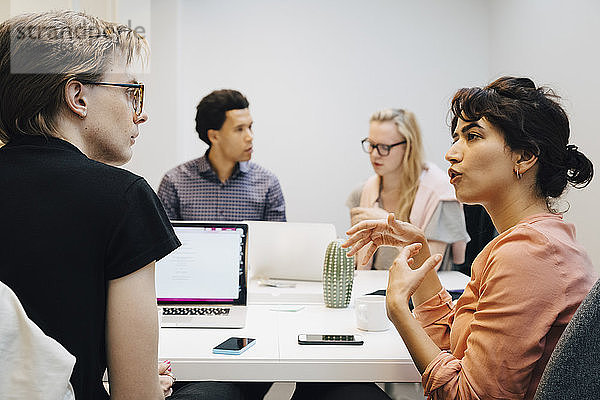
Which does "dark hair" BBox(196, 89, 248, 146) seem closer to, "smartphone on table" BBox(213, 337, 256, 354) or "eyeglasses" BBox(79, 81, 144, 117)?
"smartphone on table" BBox(213, 337, 256, 354)

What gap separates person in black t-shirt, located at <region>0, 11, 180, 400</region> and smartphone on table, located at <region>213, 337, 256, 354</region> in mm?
455

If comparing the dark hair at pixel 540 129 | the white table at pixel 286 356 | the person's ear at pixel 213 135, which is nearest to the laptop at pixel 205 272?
the white table at pixel 286 356

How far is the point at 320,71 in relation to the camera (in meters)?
4.53

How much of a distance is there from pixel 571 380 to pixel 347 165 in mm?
3482

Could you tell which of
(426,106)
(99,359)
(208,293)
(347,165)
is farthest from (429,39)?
(99,359)

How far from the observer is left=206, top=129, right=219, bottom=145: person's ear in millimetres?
3438

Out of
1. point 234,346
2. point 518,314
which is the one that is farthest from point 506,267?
point 234,346

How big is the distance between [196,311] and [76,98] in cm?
98

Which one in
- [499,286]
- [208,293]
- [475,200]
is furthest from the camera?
[208,293]

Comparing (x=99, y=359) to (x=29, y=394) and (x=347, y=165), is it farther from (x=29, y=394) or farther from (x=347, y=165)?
(x=347, y=165)

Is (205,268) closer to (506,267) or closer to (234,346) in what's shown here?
(234,346)

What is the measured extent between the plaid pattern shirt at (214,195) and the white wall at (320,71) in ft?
3.51

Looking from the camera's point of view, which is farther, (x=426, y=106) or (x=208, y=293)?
(x=426, y=106)

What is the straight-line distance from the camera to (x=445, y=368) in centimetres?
134
